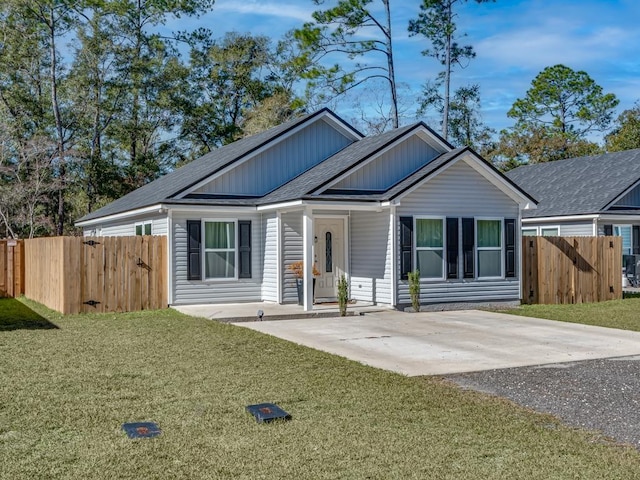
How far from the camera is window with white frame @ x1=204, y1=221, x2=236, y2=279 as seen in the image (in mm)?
17422

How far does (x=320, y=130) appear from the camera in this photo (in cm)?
2033

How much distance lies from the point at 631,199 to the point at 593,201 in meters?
1.37

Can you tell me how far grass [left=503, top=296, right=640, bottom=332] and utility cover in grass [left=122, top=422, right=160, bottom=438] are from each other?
33.2ft

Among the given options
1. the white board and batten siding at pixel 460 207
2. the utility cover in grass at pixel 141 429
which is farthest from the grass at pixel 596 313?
the utility cover in grass at pixel 141 429

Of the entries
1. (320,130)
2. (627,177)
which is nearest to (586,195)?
(627,177)

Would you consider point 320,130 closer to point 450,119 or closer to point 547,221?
point 547,221

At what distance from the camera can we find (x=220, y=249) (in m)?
17.6

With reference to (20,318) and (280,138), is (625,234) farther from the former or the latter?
(20,318)

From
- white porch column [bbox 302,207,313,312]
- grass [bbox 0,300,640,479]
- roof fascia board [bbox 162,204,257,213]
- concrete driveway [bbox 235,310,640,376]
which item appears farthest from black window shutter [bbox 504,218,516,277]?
grass [bbox 0,300,640,479]

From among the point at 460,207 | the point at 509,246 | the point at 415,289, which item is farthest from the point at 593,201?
the point at 415,289

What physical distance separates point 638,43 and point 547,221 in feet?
54.0

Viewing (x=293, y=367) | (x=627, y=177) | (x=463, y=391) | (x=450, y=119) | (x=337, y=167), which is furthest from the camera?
(x=450, y=119)

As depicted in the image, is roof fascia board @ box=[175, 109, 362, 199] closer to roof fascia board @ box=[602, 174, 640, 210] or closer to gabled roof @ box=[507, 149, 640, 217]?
gabled roof @ box=[507, 149, 640, 217]

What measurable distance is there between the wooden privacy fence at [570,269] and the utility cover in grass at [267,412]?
1284 cm
